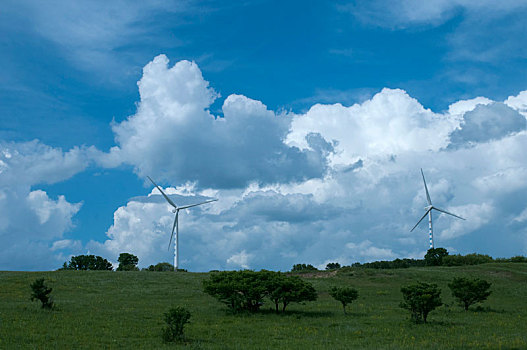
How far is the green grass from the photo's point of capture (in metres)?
27.2

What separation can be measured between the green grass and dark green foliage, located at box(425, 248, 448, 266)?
111ft

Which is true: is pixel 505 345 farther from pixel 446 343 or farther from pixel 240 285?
pixel 240 285

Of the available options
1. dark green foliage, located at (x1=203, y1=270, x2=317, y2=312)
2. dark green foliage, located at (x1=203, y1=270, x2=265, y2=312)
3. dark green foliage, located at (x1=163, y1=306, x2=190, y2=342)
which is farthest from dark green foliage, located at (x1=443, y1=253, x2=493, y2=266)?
dark green foliage, located at (x1=163, y1=306, x2=190, y2=342)

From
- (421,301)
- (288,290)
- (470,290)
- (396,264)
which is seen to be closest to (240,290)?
(288,290)

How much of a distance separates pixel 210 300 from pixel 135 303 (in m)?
8.01

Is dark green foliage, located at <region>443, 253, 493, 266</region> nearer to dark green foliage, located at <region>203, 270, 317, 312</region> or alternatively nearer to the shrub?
the shrub

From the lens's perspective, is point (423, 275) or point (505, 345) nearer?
point (505, 345)

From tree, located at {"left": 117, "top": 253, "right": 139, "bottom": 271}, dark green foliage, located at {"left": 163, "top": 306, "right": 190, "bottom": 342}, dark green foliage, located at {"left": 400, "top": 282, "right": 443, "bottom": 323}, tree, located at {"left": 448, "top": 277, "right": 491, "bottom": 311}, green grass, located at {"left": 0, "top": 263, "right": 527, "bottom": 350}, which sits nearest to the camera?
green grass, located at {"left": 0, "top": 263, "right": 527, "bottom": 350}

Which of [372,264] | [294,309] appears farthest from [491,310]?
[372,264]

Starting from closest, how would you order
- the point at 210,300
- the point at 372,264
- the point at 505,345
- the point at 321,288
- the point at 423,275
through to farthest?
the point at 505,345 → the point at 210,300 → the point at 321,288 → the point at 423,275 → the point at 372,264

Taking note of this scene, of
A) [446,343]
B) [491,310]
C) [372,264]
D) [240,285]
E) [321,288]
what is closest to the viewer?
[446,343]

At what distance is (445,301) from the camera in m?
53.7

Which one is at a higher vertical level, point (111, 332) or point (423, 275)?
point (423, 275)

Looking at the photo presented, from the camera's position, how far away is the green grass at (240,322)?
89.2 ft
